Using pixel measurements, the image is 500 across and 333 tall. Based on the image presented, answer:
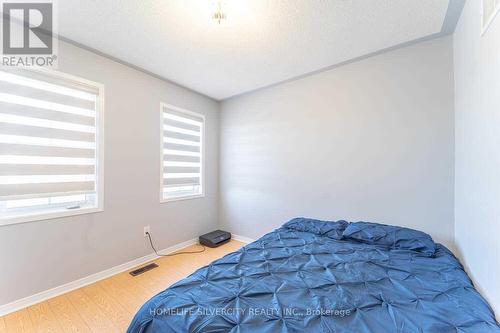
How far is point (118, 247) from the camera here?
239 centimetres

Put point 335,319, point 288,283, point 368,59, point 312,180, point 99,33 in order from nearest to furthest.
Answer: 1. point 335,319
2. point 288,283
3. point 99,33
4. point 368,59
5. point 312,180

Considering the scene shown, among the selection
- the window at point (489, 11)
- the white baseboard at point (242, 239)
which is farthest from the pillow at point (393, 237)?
the white baseboard at point (242, 239)

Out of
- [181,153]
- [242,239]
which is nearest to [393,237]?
[242,239]

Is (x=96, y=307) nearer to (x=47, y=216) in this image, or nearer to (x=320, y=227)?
(x=47, y=216)

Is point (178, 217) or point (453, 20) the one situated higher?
point (453, 20)

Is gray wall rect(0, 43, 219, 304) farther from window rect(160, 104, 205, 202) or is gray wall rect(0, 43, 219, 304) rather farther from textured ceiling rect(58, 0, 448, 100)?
textured ceiling rect(58, 0, 448, 100)

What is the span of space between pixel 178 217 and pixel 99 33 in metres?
2.31

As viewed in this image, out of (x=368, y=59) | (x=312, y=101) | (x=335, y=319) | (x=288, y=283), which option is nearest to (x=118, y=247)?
(x=288, y=283)

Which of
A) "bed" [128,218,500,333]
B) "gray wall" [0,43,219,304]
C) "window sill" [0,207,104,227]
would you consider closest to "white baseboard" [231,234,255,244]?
"gray wall" [0,43,219,304]

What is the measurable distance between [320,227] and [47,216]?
2.62m

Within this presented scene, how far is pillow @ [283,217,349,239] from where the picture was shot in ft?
6.79

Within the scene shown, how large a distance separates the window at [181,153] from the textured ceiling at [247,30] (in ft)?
2.40

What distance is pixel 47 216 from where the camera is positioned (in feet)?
6.26

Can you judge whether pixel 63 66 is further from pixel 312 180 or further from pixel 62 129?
pixel 312 180
